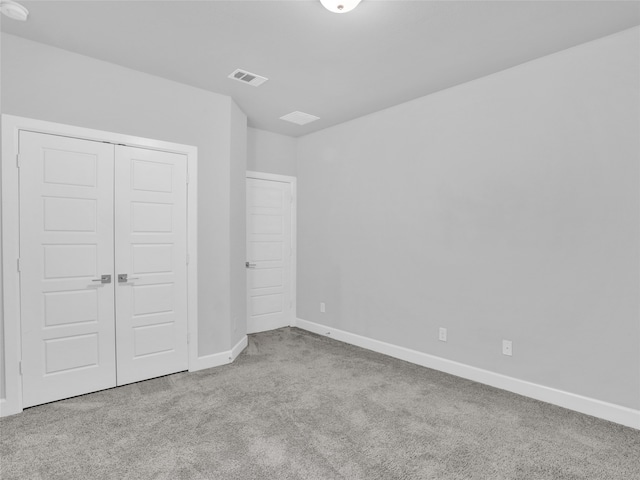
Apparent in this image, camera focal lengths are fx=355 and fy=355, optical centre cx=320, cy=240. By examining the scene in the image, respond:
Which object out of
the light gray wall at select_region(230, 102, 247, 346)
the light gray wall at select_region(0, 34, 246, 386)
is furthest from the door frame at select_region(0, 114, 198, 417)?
the light gray wall at select_region(230, 102, 247, 346)

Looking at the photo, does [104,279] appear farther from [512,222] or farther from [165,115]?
[512,222]

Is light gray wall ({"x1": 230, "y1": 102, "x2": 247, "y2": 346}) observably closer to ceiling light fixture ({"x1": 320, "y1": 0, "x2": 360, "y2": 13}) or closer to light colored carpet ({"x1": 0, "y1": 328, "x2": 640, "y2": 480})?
light colored carpet ({"x1": 0, "y1": 328, "x2": 640, "y2": 480})

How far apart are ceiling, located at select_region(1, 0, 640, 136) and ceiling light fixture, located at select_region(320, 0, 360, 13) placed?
0.10 metres

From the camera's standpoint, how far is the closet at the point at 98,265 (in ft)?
9.09

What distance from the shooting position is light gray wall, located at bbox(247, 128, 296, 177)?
4.91 metres

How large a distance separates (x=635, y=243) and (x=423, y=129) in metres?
2.08

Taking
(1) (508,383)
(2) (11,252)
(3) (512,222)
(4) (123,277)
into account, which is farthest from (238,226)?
(1) (508,383)

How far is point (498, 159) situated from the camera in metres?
3.21

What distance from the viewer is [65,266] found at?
2898mm

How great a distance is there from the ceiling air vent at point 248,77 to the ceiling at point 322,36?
0.07 meters

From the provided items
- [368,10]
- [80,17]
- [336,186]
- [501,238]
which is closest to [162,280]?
[80,17]

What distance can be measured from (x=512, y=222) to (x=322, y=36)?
2210 mm

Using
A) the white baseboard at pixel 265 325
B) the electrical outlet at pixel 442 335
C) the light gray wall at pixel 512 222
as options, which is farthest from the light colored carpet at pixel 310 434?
the white baseboard at pixel 265 325

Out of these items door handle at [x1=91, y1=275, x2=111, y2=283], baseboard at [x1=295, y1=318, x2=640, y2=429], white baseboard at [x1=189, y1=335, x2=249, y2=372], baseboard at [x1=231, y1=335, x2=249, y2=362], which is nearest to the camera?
baseboard at [x1=295, y1=318, x2=640, y2=429]
